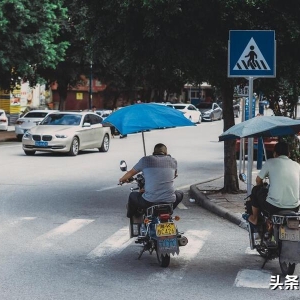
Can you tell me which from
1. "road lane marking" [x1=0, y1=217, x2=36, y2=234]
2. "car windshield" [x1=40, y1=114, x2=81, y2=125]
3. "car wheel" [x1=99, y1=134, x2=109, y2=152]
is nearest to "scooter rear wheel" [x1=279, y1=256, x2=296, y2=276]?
"road lane marking" [x1=0, y1=217, x2=36, y2=234]

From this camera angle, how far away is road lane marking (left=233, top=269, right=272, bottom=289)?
8055 millimetres

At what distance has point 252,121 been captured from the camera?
923 cm

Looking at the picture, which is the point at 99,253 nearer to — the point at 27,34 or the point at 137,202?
the point at 137,202

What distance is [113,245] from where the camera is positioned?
415 inches

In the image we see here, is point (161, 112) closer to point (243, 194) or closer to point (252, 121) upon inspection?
point (252, 121)

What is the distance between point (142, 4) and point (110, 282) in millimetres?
6879

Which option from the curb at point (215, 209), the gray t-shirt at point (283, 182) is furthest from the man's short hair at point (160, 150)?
the curb at point (215, 209)

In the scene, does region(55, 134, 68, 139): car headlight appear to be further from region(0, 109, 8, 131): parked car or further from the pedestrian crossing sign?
the pedestrian crossing sign

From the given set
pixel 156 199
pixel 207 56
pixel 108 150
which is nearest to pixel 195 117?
pixel 108 150

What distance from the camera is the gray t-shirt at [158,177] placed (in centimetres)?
941

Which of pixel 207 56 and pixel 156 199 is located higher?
pixel 207 56

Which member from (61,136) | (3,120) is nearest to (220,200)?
(61,136)

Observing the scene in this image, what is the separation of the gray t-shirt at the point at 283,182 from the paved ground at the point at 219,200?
11.2ft

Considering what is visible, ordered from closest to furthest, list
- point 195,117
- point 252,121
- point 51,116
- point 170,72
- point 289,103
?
1. point 252,121
2. point 170,72
3. point 289,103
4. point 51,116
5. point 195,117
